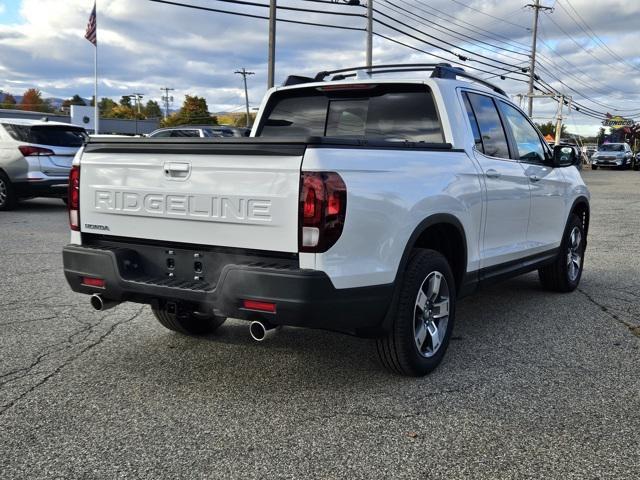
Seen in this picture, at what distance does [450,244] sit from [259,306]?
1705 millimetres

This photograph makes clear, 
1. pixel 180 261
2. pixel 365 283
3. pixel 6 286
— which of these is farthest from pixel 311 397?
pixel 6 286

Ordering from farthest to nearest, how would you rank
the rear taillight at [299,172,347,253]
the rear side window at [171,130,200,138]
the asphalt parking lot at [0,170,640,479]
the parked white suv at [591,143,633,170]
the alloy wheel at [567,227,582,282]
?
the parked white suv at [591,143,633,170], the rear side window at [171,130,200,138], the alloy wheel at [567,227,582,282], the rear taillight at [299,172,347,253], the asphalt parking lot at [0,170,640,479]

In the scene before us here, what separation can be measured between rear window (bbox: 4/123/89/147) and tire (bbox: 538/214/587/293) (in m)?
9.46

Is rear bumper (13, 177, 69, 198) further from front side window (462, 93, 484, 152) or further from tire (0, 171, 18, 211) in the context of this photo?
front side window (462, 93, 484, 152)

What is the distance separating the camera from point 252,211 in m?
3.44

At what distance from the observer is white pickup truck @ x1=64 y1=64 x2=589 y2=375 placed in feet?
10.9

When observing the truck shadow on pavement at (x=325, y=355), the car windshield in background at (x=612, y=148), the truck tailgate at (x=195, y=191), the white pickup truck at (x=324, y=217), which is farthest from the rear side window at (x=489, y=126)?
the car windshield in background at (x=612, y=148)

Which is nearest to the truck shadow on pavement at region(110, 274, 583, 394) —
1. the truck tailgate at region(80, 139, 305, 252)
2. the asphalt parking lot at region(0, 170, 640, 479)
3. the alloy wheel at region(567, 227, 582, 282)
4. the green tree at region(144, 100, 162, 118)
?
the asphalt parking lot at region(0, 170, 640, 479)

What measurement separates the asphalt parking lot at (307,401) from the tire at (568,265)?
73cm

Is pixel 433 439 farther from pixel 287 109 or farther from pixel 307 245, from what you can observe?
pixel 287 109

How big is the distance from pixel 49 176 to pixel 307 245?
Result: 35.3ft

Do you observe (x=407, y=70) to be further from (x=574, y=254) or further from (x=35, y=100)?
(x=35, y=100)

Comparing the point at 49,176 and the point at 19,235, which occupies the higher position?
the point at 49,176

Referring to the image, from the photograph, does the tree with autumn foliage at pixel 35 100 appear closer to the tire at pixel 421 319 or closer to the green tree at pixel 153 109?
the green tree at pixel 153 109
